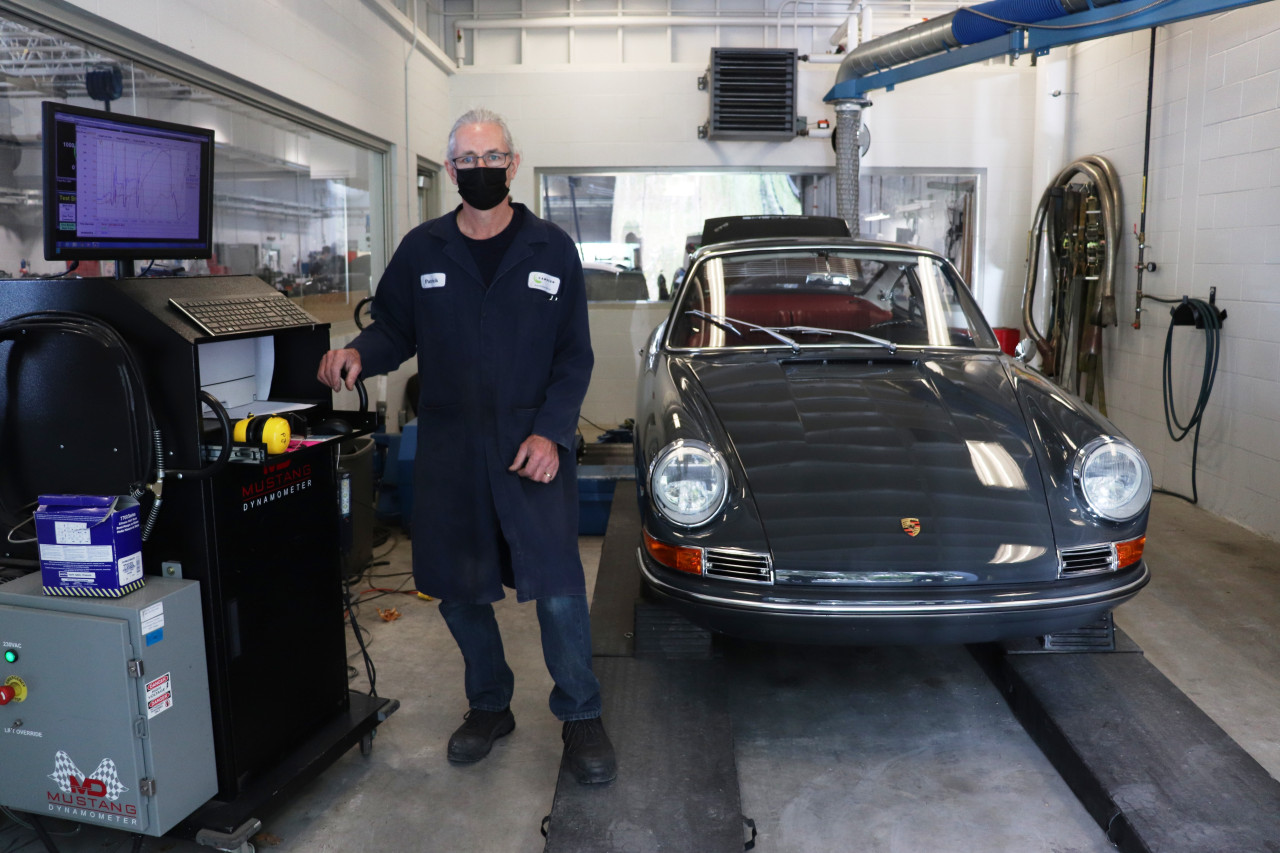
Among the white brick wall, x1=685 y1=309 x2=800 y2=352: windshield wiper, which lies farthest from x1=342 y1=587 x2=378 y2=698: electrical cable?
the white brick wall

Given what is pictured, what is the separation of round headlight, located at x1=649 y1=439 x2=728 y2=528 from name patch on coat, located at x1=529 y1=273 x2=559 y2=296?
52cm

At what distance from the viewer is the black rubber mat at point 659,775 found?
6.40 ft

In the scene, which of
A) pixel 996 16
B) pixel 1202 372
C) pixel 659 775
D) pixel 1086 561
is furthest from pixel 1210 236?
pixel 659 775

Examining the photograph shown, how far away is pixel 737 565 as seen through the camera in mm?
2379

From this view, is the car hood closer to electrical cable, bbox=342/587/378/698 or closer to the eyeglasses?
the eyeglasses

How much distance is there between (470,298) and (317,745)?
115 cm

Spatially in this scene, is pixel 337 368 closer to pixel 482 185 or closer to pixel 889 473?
pixel 482 185

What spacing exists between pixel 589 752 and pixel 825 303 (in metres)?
1.94

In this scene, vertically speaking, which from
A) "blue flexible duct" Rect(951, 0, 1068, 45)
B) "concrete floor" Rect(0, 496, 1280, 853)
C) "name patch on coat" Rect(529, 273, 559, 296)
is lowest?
"concrete floor" Rect(0, 496, 1280, 853)

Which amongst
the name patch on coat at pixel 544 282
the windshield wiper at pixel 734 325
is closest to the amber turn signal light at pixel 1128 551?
the windshield wiper at pixel 734 325

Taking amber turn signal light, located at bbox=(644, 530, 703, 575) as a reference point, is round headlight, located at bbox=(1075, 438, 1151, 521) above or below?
above

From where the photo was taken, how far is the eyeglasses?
2252 mm

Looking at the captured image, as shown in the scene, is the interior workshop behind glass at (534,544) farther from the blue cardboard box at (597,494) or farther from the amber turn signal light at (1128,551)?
the blue cardboard box at (597,494)

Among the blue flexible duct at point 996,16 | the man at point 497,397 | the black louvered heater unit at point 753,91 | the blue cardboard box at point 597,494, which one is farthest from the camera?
the black louvered heater unit at point 753,91
